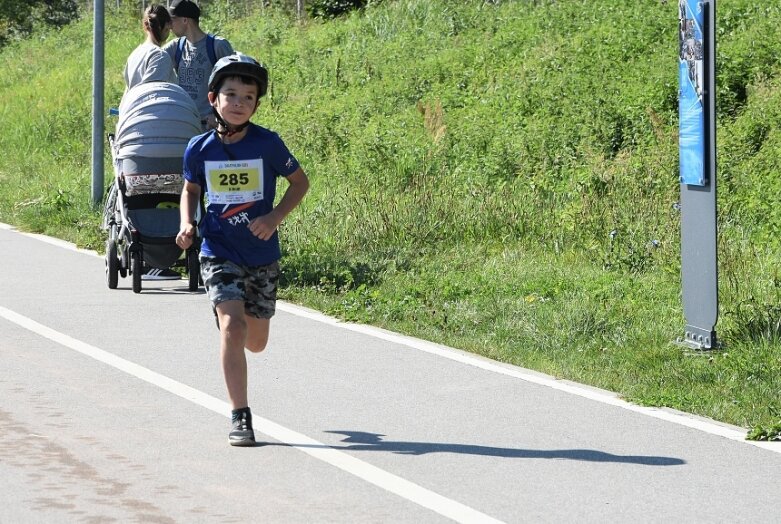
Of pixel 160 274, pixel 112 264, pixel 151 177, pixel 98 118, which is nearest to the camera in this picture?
pixel 151 177

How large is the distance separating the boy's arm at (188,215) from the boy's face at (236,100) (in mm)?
412

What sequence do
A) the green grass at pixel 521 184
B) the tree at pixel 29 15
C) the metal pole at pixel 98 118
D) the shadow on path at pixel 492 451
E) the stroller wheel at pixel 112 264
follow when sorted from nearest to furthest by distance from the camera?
1. the shadow on path at pixel 492 451
2. the green grass at pixel 521 184
3. the stroller wheel at pixel 112 264
4. the metal pole at pixel 98 118
5. the tree at pixel 29 15

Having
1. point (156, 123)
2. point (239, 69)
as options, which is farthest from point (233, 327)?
point (156, 123)

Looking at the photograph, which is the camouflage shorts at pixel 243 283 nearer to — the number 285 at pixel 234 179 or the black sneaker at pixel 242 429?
the number 285 at pixel 234 179

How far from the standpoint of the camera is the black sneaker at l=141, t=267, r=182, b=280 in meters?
12.2

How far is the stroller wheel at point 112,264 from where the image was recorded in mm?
11461

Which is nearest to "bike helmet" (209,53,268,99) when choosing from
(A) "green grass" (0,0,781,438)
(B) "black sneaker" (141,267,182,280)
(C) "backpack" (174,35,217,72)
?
(A) "green grass" (0,0,781,438)

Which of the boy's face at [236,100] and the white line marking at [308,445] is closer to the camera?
the white line marking at [308,445]

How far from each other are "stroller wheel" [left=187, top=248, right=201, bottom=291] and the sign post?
14.2 ft

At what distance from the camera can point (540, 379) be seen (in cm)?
802

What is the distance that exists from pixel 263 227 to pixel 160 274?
599cm

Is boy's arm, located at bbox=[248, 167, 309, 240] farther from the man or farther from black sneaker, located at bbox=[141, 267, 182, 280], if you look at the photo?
black sneaker, located at bbox=[141, 267, 182, 280]

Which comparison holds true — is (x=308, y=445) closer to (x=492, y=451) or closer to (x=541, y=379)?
(x=492, y=451)

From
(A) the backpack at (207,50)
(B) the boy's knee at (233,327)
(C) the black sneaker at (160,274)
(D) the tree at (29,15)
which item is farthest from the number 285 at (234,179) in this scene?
(D) the tree at (29,15)
